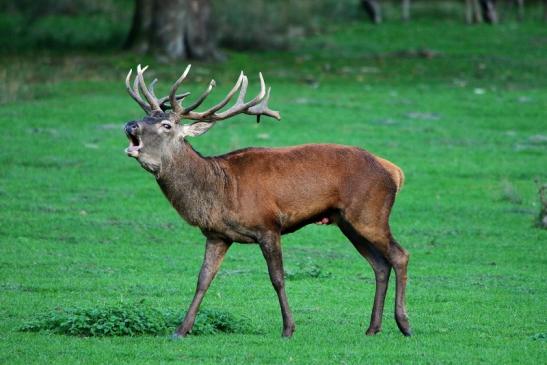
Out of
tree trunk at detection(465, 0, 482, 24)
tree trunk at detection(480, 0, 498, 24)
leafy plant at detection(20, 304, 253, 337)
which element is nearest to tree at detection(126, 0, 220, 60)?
tree trunk at detection(465, 0, 482, 24)

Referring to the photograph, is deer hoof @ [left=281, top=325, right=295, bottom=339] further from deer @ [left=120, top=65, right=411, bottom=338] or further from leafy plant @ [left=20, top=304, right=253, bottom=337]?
leafy plant @ [left=20, top=304, right=253, bottom=337]

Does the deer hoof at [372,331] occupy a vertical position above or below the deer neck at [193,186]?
below

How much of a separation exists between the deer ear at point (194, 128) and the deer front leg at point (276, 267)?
44.6 inches

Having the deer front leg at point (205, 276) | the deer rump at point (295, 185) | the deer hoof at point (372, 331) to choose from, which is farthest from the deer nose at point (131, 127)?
the deer hoof at point (372, 331)

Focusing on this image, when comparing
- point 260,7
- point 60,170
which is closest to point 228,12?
point 260,7

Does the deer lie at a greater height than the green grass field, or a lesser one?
greater

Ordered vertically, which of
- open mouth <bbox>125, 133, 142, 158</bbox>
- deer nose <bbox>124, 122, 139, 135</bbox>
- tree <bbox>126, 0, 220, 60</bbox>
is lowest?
tree <bbox>126, 0, 220, 60</bbox>

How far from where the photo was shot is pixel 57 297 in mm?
12469

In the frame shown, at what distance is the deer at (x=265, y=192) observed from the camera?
10.4 metres

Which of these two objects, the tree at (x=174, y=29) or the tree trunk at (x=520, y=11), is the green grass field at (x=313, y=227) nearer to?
the tree at (x=174, y=29)

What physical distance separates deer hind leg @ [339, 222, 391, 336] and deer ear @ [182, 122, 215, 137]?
1.45 metres

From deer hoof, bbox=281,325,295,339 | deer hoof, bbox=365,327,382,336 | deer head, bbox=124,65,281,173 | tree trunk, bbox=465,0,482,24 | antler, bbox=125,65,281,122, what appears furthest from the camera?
tree trunk, bbox=465,0,482,24

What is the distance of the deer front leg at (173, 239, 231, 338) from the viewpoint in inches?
409

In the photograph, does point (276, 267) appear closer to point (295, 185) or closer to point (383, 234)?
point (295, 185)
